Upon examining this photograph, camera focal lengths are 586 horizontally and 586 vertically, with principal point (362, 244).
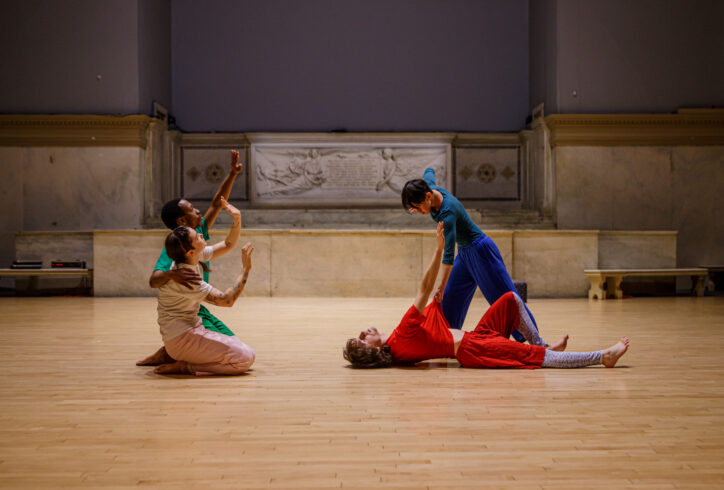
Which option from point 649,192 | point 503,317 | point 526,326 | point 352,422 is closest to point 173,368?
point 352,422

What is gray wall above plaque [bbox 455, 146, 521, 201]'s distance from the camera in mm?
12383

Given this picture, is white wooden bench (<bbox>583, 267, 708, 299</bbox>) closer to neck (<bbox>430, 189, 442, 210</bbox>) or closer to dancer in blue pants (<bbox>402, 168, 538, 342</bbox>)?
dancer in blue pants (<bbox>402, 168, 538, 342</bbox>)

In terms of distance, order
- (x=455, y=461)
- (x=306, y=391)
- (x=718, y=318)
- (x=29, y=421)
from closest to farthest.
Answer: (x=455, y=461) < (x=29, y=421) < (x=306, y=391) < (x=718, y=318)

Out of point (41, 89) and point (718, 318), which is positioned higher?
point (41, 89)

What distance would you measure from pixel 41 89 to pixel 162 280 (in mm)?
9663

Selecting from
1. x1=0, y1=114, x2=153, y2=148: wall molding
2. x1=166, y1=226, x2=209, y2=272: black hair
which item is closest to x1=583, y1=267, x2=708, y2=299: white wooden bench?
x1=166, y1=226, x2=209, y2=272: black hair

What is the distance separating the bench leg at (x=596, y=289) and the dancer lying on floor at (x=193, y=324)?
6.43 m

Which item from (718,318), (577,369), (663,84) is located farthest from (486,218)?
(577,369)

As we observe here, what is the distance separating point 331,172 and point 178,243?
8761mm

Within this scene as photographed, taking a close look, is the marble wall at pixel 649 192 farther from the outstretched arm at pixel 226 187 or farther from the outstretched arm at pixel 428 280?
the outstretched arm at pixel 226 187

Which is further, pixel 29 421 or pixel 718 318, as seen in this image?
pixel 718 318

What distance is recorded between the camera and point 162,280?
3.47 meters

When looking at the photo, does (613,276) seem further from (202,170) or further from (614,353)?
(202,170)

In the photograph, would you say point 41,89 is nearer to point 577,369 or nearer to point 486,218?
point 486,218
